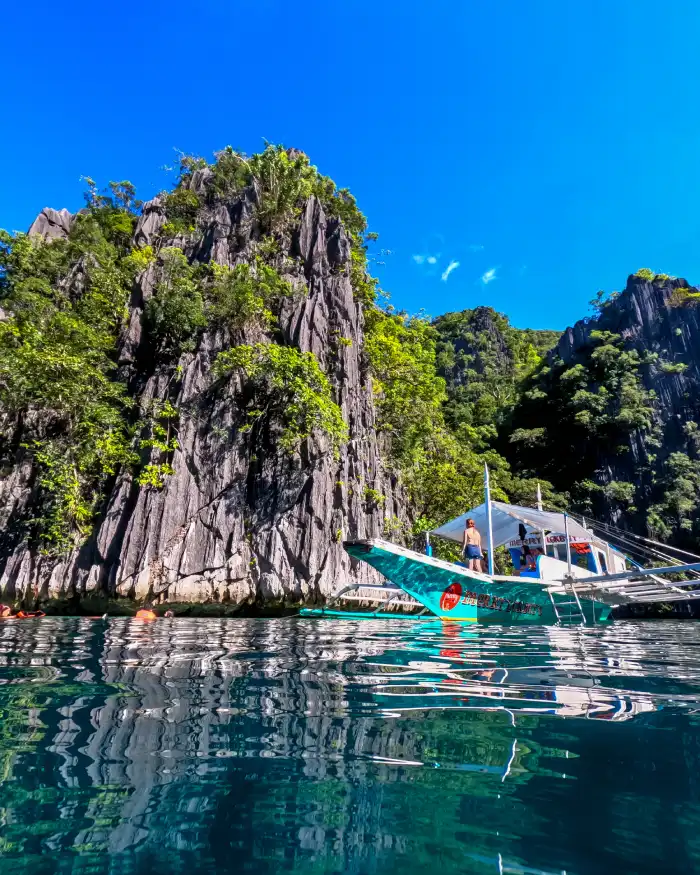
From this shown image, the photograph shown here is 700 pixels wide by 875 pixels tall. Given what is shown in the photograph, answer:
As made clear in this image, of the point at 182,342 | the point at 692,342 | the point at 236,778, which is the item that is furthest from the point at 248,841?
the point at 692,342

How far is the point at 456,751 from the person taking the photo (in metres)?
1.92

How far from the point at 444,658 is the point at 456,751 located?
2856 mm

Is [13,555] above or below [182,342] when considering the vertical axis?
below

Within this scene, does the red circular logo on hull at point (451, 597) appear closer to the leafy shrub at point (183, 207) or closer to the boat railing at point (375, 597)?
the boat railing at point (375, 597)

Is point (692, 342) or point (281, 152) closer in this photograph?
point (281, 152)

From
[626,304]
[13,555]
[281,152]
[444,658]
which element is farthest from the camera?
[626,304]

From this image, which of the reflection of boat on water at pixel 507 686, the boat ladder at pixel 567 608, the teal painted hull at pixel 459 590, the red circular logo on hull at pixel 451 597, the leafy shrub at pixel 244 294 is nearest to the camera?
the reflection of boat on water at pixel 507 686

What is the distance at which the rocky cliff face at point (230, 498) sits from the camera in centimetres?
1449

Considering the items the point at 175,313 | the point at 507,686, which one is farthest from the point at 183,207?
the point at 507,686

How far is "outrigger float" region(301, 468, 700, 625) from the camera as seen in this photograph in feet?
33.5

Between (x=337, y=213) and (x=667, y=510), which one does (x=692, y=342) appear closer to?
(x=667, y=510)

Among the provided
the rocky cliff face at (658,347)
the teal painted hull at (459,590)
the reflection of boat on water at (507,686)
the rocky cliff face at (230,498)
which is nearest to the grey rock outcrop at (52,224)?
the rocky cliff face at (230,498)

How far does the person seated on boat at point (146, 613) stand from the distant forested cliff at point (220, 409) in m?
0.52

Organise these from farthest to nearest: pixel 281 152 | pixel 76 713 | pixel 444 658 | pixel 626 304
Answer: pixel 626 304
pixel 281 152
pixel 444 658
pixel 76 713
